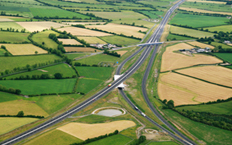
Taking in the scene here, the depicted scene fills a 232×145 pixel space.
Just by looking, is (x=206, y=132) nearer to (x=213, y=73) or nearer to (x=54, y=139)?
(x=213, y=73)

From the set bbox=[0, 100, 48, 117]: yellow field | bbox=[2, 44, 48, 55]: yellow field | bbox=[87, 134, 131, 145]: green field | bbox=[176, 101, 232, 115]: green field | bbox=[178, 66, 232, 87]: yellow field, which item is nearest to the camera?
bbox=[87, 134, 131, 145]: green field

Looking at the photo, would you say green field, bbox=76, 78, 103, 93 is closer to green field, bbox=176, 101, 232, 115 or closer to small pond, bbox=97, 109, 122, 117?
small pond, bbox=97, 109, 122, 117

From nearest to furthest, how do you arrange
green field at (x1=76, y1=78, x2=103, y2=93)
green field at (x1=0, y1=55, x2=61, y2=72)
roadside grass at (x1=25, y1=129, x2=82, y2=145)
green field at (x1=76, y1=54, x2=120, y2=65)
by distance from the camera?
roadside grass at (x1=25, y1=129, x2=82, y2=145) < green field at (x1=76, y1=78, x2=103, y2=93) < green field at (x1=0, y1=55, x2=61, y2=72) < green field at (x1=76, y1=54, x2=120, y2=65)

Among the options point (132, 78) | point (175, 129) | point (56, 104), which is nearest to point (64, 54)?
point (132, 78)

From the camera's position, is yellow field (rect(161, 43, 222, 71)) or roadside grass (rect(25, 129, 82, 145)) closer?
roadside grass (rect(25, 129, 82, 145))

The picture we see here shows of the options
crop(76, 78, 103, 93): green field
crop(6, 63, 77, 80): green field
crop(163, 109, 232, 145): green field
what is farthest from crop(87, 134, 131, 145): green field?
crop(6, 63, 77, 80): green field

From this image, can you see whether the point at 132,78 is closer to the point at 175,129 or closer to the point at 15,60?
the point at 175,129

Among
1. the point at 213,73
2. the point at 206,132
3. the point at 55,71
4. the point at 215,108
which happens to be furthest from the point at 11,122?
the point at 213,73

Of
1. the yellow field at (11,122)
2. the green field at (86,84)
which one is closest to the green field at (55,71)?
the green field at (86,84)

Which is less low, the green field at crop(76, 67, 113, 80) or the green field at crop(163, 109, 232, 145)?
the green field at crop(76, 67, 113, 80)
